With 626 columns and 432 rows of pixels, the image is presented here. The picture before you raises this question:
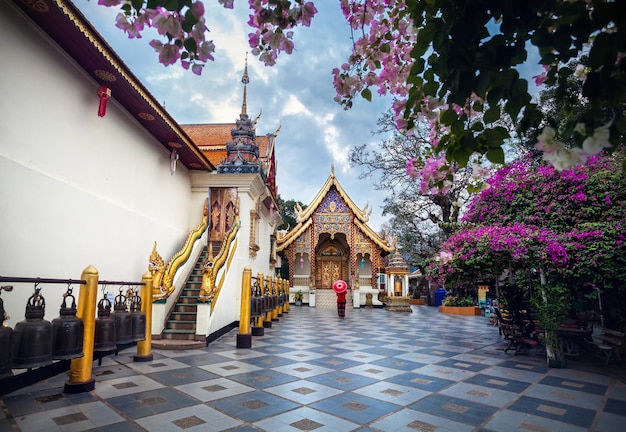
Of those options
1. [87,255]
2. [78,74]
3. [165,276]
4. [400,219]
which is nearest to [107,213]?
[87,255]

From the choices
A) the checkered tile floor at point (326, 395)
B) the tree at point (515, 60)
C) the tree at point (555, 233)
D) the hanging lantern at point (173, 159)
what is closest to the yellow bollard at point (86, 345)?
the checkered tile floor at point (326, 395)

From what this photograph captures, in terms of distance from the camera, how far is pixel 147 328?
565 cm

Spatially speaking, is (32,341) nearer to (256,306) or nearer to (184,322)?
(184,322)

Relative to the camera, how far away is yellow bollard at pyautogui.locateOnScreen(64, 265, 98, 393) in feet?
13.1

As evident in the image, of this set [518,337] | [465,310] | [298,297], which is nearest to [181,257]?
[518,337]

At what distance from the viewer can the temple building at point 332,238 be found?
70.1ft

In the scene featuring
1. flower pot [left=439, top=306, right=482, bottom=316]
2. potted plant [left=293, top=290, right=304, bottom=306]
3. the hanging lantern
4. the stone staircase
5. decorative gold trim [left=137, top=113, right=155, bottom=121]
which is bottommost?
flower pot [left=439, top=306, right=482, bottom=316]

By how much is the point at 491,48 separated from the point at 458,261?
5.86 meters

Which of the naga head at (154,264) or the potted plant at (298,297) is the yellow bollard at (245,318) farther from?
the potted plant at (298,297)

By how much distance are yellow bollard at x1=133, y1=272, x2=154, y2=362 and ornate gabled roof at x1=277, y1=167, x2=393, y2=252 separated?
1568 centimetres

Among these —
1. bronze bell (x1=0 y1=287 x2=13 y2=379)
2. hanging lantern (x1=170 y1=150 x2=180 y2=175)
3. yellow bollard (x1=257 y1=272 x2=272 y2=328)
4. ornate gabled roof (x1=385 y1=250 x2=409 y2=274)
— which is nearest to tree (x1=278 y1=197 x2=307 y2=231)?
ornate gabled roof (x1=385 y1=250 x2=409 y2=274)

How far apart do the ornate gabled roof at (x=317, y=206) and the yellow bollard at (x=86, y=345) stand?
17.3 meters

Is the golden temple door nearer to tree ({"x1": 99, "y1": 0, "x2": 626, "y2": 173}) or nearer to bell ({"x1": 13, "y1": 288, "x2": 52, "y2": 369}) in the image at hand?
bell ({"x1": 13, "y1": 288, "x2": 52, "y2": 369})

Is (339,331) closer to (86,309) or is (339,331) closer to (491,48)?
(86,309)
